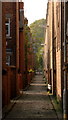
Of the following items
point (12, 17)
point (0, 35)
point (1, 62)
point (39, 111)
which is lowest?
point (39, 111)

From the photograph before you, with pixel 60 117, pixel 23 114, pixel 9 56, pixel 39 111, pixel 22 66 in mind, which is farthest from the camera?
pixel 22 66

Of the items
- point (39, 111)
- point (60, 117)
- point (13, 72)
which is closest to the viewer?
point (60, 117)

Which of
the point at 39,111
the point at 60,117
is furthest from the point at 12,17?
the point at 60,117

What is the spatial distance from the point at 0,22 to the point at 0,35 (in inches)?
28.9

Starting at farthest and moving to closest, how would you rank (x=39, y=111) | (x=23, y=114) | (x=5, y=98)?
(x=5, y=98), (x=39, y=111), (x=23, y=114)

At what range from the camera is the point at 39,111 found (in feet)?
58.5

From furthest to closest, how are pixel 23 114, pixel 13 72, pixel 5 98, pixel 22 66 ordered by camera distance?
pixel 22 66 < pixel 13 72 < pixel 5 98 < pixel 23 114

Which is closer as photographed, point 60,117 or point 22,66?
point 60,117

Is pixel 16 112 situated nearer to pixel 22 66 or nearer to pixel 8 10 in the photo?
pixel 8 10

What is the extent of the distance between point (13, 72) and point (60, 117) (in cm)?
1257

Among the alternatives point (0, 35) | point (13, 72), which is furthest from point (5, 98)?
point (13, 72)

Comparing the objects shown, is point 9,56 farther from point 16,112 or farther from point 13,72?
point 16,112

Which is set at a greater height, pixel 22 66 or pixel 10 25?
pixel 10 25

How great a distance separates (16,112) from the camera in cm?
1741
